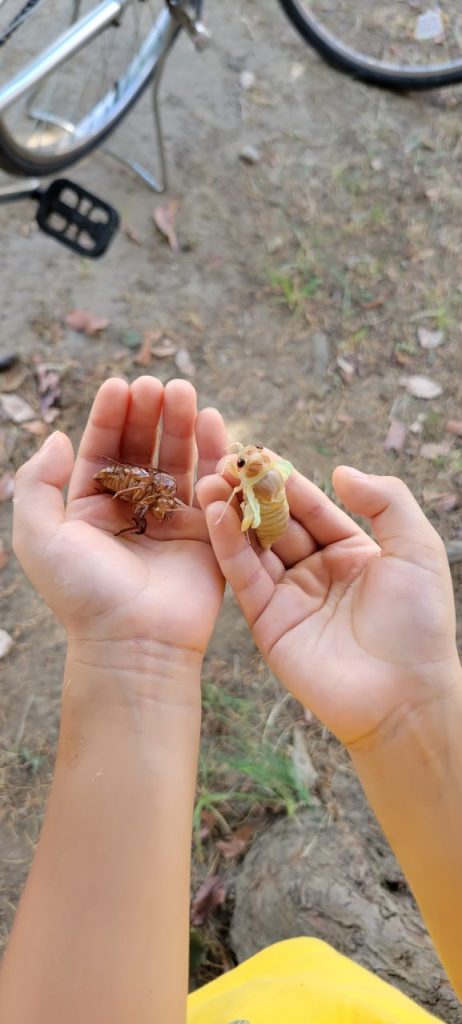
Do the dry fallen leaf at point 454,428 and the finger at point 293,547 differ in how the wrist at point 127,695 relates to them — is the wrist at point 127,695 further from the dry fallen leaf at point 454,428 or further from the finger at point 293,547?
the dry fallen leaf at point 454,428

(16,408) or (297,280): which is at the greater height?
(16,408)

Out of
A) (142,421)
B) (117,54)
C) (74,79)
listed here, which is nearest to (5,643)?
(142,421)

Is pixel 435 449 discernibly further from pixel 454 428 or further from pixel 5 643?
pixel 5 643

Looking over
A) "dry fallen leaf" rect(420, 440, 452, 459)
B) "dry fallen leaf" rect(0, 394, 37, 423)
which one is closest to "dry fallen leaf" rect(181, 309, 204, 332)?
"dry fallen leaf" rect(0, 394, 37, 423)

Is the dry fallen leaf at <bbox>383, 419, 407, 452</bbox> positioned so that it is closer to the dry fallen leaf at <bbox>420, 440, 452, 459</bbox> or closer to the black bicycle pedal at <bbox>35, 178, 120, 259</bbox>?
the dry fallen leaf at <bbox>420, 440, 452, 459</bbox>

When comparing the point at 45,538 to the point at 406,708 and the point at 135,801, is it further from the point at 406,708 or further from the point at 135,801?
the point at 406,708

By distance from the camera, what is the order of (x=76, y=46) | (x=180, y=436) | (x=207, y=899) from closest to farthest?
(x=180, y=436)
(x=207, y=899)
(x=76, y=46)

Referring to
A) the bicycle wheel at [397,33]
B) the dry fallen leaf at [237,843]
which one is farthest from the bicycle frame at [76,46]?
the dry fallen leaf at [237,843]
